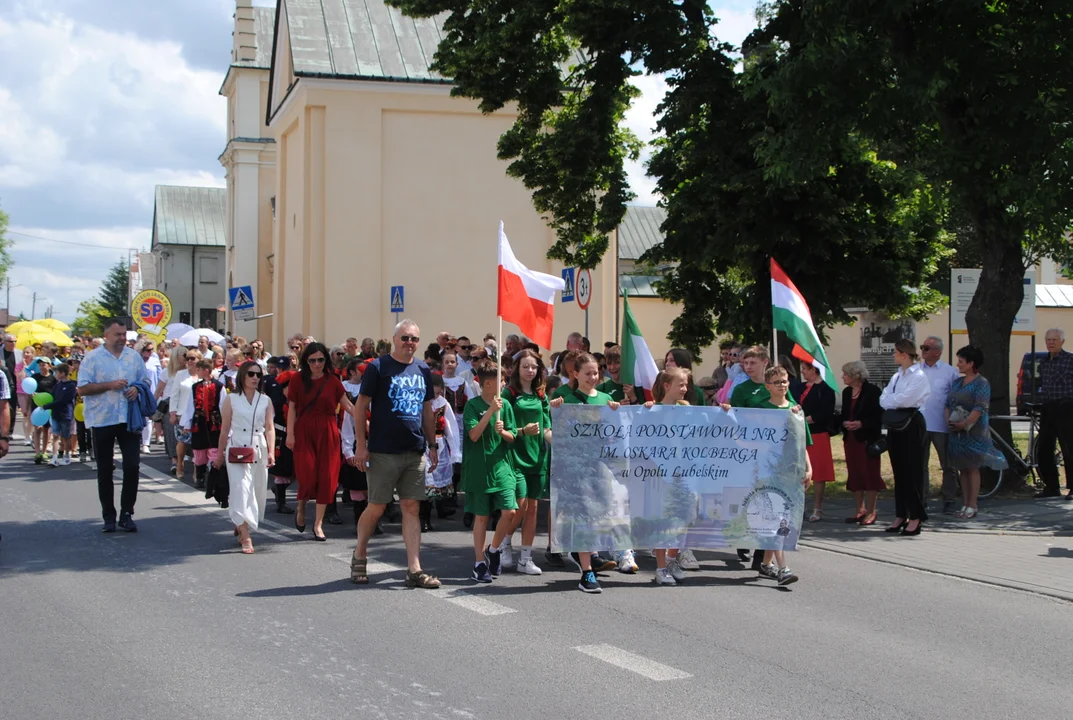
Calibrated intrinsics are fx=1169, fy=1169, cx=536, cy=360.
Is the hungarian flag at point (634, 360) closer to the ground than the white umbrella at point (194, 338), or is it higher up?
closer to the ground

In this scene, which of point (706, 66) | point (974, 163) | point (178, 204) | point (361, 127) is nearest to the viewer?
point (974, 163)

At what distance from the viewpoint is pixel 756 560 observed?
31.5 feet

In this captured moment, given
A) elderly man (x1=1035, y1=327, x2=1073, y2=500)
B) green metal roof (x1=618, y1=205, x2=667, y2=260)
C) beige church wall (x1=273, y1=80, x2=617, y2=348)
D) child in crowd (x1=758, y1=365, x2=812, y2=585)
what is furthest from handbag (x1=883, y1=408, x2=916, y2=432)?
green metal roof (x1=618, y1=205, x2=667, y2=260)

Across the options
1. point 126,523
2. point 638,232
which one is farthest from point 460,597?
point 638,232

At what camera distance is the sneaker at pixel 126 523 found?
11.2 m

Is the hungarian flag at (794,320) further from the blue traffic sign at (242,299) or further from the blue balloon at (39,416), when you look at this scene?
the blue traffic sign at (242,299)

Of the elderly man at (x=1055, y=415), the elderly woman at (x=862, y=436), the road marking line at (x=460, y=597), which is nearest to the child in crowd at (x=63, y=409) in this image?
the road marking line at (x=460, y=597)

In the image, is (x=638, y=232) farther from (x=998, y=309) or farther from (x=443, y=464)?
(x=443, y=464)

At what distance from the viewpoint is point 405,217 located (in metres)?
31.1

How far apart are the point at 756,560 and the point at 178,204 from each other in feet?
287

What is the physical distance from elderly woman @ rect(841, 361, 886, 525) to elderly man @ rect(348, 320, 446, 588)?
5.40 metres

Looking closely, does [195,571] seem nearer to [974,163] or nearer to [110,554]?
[110,554]

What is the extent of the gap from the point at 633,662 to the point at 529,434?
2767 millimetres

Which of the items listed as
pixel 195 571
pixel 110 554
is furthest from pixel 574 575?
pixel 110 554
